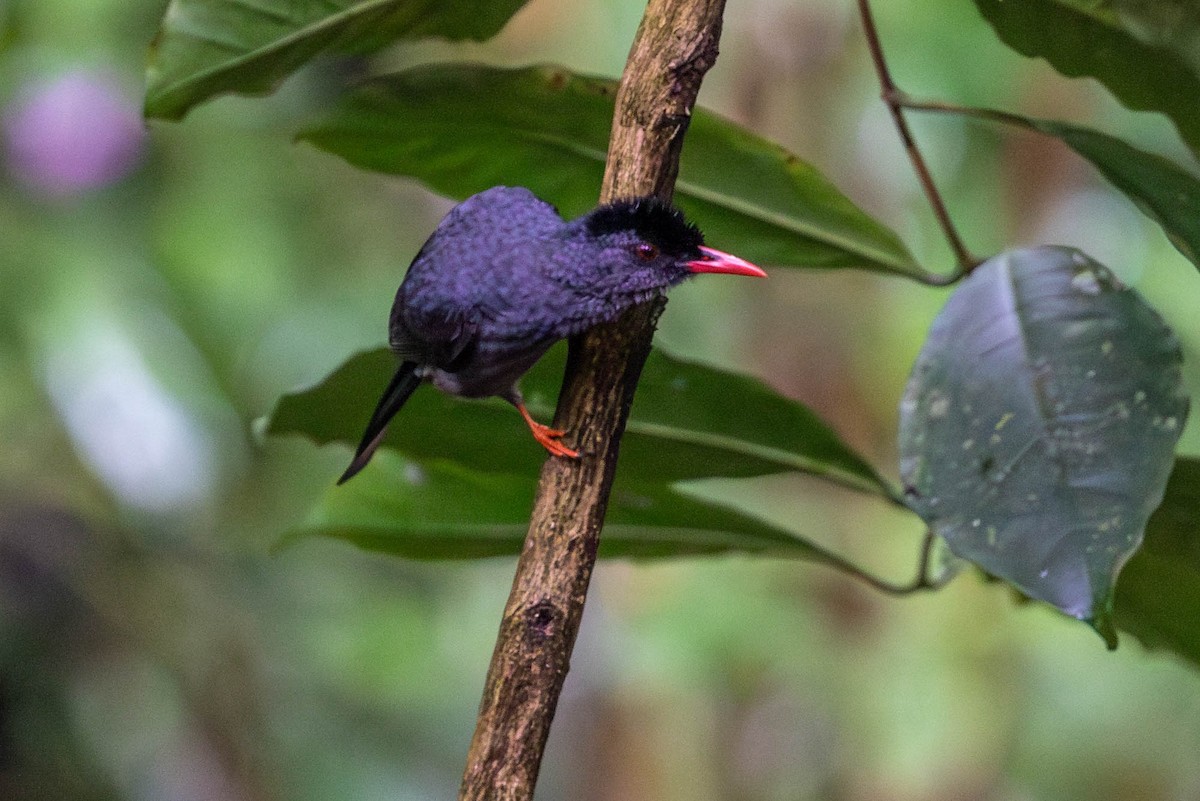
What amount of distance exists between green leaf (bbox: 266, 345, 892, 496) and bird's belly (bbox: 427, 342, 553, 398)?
0.34 ft

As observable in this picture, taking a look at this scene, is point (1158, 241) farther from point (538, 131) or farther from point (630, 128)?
point (630, 128)

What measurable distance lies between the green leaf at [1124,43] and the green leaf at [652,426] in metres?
0.56

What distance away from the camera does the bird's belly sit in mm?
1562

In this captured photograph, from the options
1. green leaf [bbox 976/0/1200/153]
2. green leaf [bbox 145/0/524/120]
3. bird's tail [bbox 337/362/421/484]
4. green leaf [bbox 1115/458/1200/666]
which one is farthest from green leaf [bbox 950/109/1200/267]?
bird's tail [bbox 337/362/421/484]

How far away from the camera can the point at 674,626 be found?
406cm

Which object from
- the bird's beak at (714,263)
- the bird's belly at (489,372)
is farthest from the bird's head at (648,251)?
the bird's belly at (489,372)

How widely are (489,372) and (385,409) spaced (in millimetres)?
220

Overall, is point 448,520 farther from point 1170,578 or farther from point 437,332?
point 1170,578

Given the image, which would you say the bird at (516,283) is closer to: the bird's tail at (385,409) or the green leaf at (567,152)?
the bird's tail at (385,409)

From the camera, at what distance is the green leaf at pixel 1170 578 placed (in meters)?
1.52

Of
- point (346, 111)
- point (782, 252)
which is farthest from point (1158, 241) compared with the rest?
point (346, 111)

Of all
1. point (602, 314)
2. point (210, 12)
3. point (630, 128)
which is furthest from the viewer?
point (210, 12)

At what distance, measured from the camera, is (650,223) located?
1.37 metres

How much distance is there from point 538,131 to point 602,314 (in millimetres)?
460
